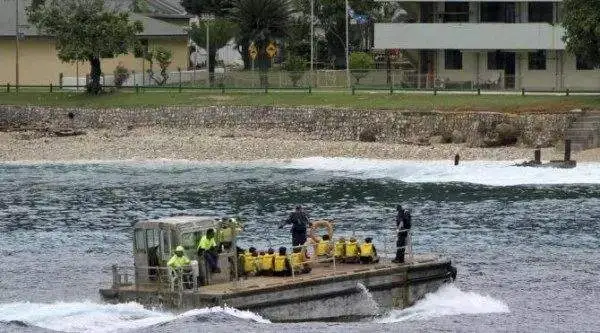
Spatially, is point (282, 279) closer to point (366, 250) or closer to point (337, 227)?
point (366, 250)

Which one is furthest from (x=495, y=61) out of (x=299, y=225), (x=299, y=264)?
(x=299, y=264)

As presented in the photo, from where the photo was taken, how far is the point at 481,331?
39312 mm

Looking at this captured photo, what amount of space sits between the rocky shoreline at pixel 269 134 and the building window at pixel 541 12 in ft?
54.5

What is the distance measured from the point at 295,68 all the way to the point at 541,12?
64.7 feet

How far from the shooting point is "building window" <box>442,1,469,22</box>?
104875 millimetres

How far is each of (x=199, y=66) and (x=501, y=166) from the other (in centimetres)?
6398

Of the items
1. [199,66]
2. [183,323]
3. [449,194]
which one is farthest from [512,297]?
[199,66]

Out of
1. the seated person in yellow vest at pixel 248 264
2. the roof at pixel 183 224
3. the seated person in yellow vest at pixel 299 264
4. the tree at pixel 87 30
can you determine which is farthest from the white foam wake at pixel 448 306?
the tree at pixel 87 30

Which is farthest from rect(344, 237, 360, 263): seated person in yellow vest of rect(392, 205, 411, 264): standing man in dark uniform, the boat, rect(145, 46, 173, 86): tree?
rect(145, 46, 173, 86): tree

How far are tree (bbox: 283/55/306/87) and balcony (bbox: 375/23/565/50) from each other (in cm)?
637

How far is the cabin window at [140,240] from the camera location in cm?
4078

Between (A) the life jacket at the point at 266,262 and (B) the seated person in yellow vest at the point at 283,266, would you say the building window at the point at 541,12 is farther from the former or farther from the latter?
(B) the seated person in yellow vest at the point at 283,266

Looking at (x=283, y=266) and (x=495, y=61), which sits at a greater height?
(x=495, y=61)

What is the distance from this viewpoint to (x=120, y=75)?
Answer: 371 ft
